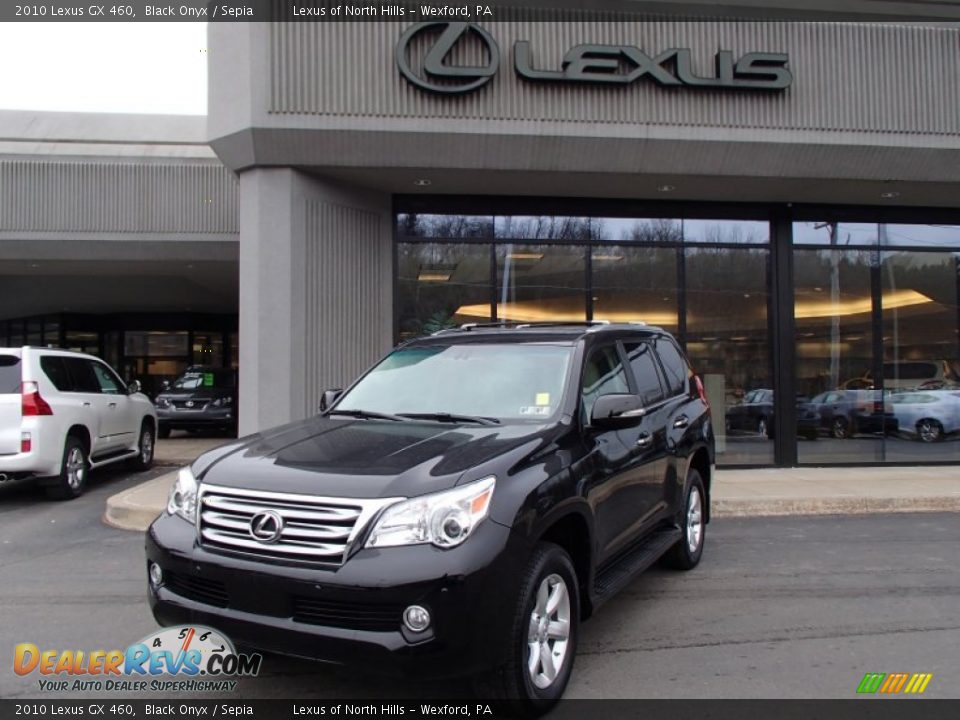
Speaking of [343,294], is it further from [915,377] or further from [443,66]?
[915,377]

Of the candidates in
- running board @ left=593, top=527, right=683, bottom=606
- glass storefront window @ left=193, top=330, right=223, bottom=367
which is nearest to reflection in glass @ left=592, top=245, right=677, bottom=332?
running board @ left=593, top=527, right=683, bottom=606

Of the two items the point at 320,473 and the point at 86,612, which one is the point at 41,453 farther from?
the point at 320,473

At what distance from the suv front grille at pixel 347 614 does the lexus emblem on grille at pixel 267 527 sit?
0.29 meters

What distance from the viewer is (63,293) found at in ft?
66.6

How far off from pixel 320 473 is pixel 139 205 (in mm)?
11887

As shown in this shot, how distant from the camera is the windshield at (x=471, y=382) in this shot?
13.6 ft

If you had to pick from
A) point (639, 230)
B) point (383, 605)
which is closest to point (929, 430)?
point (639, 230)

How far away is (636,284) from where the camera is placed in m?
11.1

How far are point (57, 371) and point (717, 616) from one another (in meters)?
8.41

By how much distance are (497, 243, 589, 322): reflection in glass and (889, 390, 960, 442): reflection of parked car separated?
5421 millimetres

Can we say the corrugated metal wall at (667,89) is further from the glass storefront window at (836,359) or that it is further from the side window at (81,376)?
the side window at (81,376)

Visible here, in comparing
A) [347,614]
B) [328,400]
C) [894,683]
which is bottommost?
[894,683]

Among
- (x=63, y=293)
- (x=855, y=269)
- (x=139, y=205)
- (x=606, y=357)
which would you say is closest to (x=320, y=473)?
(x=606, y=357)

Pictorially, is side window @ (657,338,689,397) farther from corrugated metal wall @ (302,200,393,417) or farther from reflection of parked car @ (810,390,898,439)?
reflection of parked car @ (810,390,898,439)
